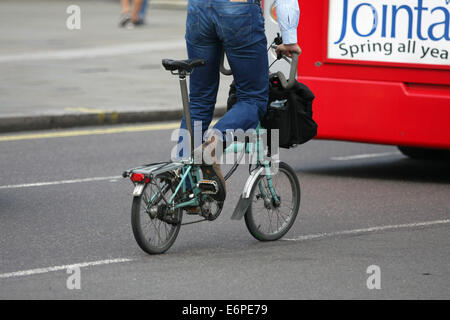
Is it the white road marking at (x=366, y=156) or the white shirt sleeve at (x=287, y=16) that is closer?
the white shirt sleeve at (x=287, y=16)

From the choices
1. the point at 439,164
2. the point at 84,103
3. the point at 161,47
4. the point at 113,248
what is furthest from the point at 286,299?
the point at 161,47

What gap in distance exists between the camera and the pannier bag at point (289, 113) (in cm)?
662

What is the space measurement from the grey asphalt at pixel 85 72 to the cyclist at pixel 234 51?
568cm

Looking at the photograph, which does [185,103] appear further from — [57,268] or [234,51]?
[57,268]

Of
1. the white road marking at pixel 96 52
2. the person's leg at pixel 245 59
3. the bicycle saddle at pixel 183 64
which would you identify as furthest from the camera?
the white road marking at pixel 96 52

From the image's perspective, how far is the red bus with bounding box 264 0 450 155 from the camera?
8711mm

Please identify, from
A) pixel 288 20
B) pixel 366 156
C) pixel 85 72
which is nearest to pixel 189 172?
pixel 288 20

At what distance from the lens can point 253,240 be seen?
688cm

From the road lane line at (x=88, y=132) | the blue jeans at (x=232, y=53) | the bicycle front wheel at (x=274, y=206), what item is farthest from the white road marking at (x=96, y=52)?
the blue jeans at (x=232, y=53)

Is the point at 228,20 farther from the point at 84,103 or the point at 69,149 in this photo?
the point at 84,103

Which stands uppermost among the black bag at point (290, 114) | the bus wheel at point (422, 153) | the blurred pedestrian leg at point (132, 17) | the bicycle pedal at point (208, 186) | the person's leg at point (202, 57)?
the person's leg at point (202, 57)

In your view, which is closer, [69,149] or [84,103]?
[69,149]

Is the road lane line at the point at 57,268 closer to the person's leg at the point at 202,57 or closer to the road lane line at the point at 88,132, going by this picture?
the person's leg at the point at 202,57

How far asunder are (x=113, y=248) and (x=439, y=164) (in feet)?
14.2
